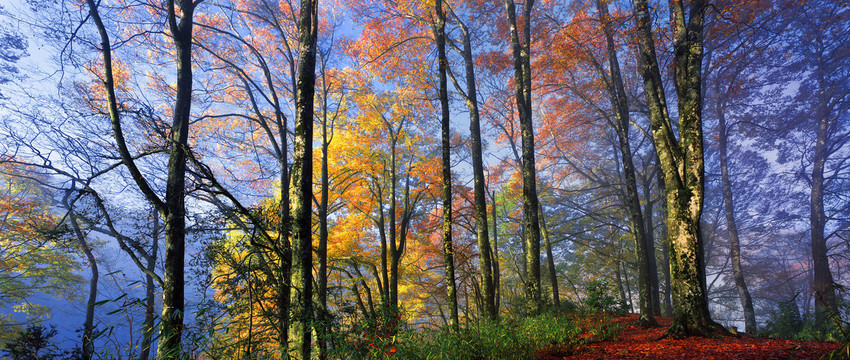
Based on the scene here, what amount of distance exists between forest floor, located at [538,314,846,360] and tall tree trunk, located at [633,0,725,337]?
0.42 metres

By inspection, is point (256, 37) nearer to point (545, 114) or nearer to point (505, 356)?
point (505, 356)

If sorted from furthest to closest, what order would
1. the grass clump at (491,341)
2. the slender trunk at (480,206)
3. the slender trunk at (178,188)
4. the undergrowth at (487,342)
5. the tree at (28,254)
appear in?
the tree at (28,254), the slender trunk at (480,206), the slender trunk at (178,188), the grass clump at (491,341), the undergrowth at (487,342)

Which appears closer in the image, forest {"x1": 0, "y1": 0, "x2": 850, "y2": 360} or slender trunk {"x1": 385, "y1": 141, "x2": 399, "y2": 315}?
forest {"x1": 0, "y1": 0, "x2": 850, "y2": 360}

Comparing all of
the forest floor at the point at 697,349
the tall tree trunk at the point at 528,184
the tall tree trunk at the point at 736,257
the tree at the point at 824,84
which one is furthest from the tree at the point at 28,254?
the tree at the point at 824,84

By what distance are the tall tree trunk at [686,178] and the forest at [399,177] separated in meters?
0.04

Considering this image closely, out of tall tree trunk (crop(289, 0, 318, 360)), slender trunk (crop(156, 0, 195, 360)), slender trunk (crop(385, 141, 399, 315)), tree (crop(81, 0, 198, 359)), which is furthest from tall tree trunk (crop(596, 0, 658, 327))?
tree (crop(81, 0, 198, 359))

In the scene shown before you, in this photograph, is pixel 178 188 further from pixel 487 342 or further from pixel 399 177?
pixel 399 177

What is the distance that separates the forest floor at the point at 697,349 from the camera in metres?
3.96

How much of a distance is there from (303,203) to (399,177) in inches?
430

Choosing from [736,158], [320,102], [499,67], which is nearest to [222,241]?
[320,102]

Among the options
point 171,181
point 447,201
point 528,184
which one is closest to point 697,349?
point 528,184

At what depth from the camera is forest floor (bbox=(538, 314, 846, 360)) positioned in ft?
13.0

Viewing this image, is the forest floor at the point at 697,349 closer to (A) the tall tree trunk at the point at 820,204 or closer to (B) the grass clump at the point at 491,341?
(B) the grass clump at the point at 491,341

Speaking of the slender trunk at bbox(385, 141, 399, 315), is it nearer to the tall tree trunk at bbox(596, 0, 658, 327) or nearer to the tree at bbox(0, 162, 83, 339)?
the tall tree trunk at bbox(596, 0, 658, 327)
